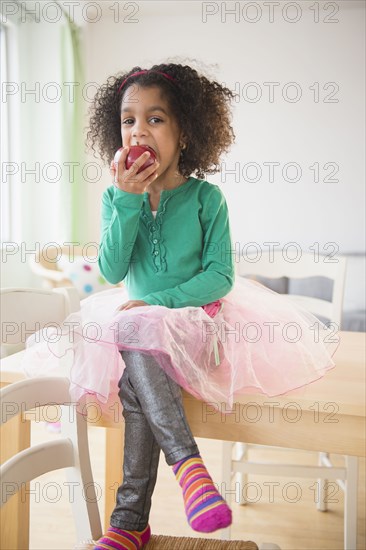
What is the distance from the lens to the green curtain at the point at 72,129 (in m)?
3.48

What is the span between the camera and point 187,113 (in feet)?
3.93

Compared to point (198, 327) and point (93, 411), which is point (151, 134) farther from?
point (93, 411)

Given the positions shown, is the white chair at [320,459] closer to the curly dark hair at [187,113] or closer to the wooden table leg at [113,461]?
the wooden table leg at [113,461]

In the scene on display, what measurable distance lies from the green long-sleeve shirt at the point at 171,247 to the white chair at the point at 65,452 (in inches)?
9.6

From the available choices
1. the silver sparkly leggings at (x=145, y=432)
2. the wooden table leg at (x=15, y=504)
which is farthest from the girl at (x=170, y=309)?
the wooden table leg at (x=15, y=504)

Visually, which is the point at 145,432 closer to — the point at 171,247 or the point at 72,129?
the point at 171,247

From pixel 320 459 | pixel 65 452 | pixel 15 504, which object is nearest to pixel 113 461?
pixel 15 504

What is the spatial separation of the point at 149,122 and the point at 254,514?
1414mm

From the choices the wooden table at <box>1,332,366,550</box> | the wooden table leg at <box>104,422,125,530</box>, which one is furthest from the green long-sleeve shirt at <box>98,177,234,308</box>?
the wooden table leg at <box>104,422,125,530</box>

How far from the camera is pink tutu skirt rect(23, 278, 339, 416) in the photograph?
94cm

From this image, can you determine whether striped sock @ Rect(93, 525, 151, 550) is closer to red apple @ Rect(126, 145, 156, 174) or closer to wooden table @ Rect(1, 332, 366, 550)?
wooden table @ Rect(1, 332, 366, 550)

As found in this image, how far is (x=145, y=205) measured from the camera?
1.21 metres

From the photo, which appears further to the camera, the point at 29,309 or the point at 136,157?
the point at 29,309

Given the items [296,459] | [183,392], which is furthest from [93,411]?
[296,459]
